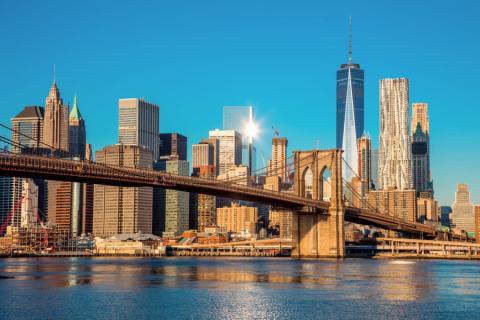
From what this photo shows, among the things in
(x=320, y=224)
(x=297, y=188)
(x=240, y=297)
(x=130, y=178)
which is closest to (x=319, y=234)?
(x=320, y=224)

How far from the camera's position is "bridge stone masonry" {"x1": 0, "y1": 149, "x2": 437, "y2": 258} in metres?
63.1

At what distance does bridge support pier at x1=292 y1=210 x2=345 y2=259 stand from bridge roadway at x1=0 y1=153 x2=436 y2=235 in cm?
154

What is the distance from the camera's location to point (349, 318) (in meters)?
36.2

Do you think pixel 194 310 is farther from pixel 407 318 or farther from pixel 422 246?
pixel 422 246

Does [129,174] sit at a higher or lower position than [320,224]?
higher

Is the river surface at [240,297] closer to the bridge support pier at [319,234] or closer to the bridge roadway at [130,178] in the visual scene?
the bridge roadway at [130,178]

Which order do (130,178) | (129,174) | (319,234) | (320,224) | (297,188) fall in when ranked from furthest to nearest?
1. (297,188)
2. (319,234)
3. (320,224)
4. (129,174)
5. (130,178)

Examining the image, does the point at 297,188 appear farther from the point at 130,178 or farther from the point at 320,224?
the point at 130,178

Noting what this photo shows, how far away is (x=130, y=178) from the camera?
7025 centimetres

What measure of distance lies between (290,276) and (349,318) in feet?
86.0

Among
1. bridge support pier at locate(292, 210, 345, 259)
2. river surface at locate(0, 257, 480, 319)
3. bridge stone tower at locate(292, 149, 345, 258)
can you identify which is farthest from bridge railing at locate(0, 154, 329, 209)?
river surface at locate(0, 257, 480, 319)

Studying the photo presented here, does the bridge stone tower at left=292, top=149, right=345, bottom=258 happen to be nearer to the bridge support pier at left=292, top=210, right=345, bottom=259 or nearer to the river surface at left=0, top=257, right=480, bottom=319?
the bridge support pier at left=292, top=210, right=345, bottom=259

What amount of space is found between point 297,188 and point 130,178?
3424cm

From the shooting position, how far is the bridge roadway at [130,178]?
198 ft
